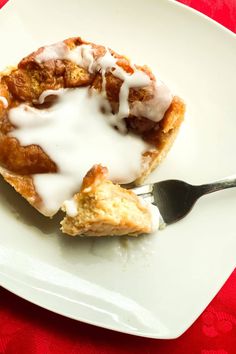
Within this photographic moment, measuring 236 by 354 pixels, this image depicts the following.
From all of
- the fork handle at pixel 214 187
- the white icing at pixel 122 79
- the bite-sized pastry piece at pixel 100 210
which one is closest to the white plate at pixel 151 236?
the fork handle at pixel 214 187

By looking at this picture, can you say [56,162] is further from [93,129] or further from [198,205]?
[198,205]

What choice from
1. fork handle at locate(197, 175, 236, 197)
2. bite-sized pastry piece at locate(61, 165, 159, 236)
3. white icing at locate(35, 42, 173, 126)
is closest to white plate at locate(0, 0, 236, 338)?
fork handle at locate(197, 175, 236, 197)

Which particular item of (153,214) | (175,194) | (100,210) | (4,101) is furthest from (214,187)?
(4,101)

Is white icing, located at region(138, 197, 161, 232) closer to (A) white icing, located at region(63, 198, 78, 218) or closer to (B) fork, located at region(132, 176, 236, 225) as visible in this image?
(B) fork, located at region(132, 176, 236, 225)

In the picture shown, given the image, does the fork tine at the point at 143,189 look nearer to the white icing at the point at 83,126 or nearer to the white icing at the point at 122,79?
the white icing at the point at 83,126

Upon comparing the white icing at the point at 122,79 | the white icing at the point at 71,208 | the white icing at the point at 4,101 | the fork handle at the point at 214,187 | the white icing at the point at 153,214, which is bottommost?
the white icing at the point at 71,208

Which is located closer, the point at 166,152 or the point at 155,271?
the point at 155,271

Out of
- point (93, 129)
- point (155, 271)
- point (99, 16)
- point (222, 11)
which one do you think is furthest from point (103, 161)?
point (222, 11)
